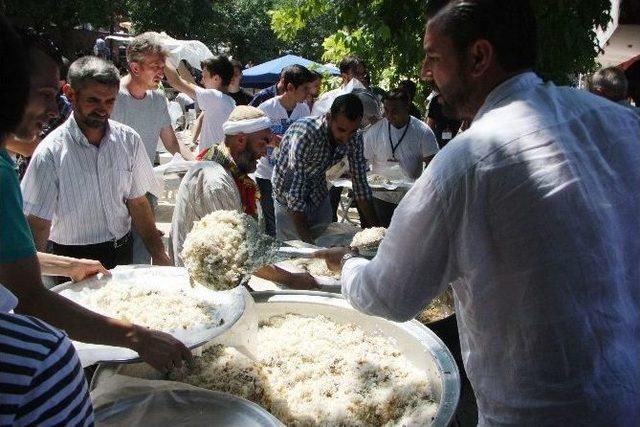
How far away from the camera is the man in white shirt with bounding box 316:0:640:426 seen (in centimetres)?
124

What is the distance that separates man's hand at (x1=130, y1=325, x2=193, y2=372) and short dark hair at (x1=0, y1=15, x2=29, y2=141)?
2.85 feet

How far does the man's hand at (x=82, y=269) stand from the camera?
2283 mm

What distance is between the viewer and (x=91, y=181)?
293 cm

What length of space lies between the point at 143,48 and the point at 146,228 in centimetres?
169

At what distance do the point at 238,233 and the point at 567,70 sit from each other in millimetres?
3523

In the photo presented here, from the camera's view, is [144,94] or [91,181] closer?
[91,181]

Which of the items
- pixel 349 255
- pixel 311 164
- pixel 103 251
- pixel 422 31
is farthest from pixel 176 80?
pixel 349 255

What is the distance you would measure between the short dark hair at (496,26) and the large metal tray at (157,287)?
1145mm

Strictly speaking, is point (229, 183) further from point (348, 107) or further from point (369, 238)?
point (348, 107)

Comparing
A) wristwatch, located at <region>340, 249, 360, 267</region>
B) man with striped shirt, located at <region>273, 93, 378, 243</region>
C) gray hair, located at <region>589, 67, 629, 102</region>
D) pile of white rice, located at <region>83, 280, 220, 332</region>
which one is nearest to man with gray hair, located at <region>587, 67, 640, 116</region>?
gray hair, located at <region>589, 67, 629, 102</region>

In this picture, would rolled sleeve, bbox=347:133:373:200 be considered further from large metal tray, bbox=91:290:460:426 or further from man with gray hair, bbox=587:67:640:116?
man with gray hair, bbox=587:67:640:116

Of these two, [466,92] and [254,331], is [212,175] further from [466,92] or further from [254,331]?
[466,92]

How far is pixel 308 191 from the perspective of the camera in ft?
12.6

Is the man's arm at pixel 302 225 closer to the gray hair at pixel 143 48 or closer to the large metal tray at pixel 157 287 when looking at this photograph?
the large metal tray at pixel 157 287
